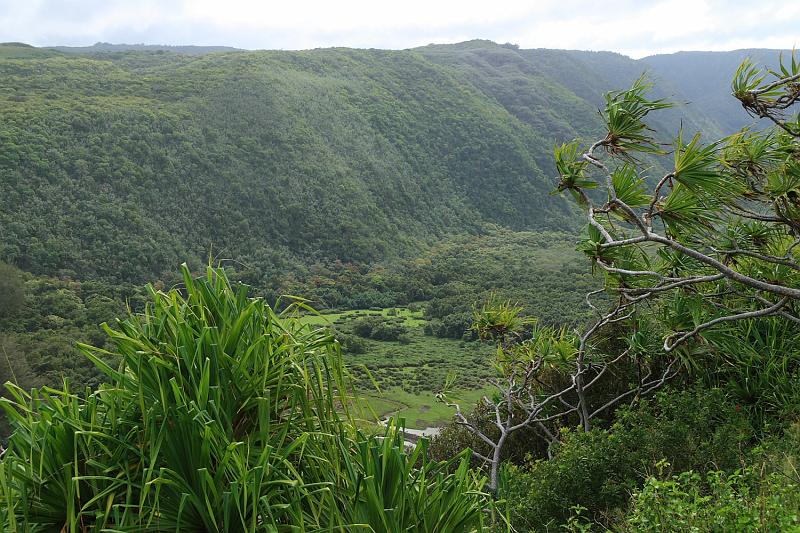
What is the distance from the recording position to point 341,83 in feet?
269

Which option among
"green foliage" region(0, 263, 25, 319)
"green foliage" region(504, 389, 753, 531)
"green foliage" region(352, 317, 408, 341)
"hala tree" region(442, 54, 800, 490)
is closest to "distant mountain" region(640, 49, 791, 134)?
"green foliage" region(352, 317, 408, 341)

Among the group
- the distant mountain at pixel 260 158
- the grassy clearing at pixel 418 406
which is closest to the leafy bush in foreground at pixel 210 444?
the grassy clearing at pixel 418 406

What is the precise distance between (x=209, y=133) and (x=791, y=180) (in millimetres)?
60912

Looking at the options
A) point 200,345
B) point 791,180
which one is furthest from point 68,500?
point 791,180

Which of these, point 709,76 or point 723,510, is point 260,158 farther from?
point 709,76

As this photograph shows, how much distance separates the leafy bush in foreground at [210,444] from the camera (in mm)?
1173

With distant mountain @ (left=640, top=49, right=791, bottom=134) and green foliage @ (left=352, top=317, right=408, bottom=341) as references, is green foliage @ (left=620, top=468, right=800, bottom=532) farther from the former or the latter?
distant mountain @ (left=640, top=49, right=791, bottom=134)

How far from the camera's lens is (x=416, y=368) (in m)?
33.1

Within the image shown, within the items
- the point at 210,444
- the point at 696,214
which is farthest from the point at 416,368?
the point at 210,444

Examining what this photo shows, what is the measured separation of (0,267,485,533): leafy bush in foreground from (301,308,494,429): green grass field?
17855 mm

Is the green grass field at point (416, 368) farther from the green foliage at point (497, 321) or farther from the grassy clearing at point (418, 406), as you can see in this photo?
the green foliage at point (497, 321)

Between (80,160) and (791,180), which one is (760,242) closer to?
(791,180)

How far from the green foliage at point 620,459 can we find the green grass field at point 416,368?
1588 cm

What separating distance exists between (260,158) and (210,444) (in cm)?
6093
